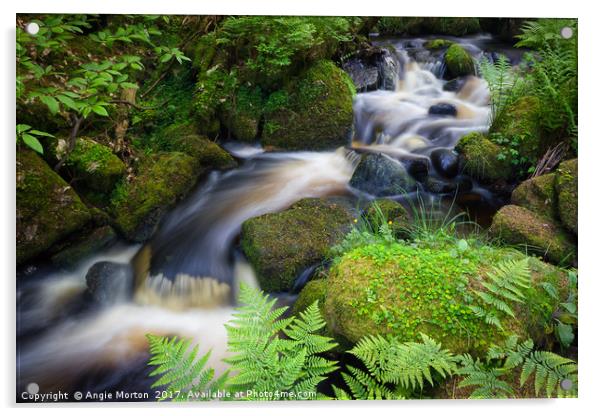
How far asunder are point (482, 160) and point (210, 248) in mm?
2569

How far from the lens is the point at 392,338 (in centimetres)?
201

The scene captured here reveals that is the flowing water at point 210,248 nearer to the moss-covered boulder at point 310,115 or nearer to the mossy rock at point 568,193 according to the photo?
the moss-covered boulder at point 310,115

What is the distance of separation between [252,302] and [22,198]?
181 cm

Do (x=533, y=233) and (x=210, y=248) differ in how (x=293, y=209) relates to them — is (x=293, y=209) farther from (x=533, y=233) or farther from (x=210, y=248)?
(x=533, y=233)

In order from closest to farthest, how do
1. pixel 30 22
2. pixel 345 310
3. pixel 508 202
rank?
pixel 345 310 < pixel 30 22 < pixel 508 202

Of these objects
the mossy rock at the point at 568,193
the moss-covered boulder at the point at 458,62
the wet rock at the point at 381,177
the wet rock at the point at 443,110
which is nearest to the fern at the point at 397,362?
the mossy rock at the point at 568,193

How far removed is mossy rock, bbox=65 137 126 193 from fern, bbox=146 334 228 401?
1.65 metres

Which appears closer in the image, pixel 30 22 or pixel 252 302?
pixel 252 302

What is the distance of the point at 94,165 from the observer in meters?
3.06

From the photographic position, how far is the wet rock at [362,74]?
4234mm

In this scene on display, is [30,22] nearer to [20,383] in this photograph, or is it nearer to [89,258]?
[89,258]

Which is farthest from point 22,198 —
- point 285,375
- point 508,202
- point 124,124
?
point 508,202

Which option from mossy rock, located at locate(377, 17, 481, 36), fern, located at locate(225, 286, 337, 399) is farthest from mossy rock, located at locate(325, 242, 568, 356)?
mossy rock, located at locate(377, 17, 481, 36)

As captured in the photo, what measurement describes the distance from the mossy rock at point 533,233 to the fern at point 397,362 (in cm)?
128
